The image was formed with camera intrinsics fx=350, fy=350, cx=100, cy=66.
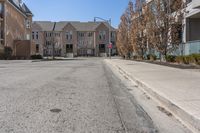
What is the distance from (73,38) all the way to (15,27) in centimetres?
4338

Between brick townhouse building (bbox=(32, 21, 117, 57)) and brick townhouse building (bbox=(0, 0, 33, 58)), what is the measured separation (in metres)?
27.1

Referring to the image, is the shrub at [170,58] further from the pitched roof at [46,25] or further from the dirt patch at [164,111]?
the pitched roof at [46,25]

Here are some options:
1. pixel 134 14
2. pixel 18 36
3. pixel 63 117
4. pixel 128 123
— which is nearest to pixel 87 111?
pixel 63 117

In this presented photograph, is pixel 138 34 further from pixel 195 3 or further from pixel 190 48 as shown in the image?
pixel 190 48

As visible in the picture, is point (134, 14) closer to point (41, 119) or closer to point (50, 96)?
point (50, 96)

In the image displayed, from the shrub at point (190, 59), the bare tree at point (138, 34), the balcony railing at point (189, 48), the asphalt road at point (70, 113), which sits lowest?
the asphalt road at point (70, 113)

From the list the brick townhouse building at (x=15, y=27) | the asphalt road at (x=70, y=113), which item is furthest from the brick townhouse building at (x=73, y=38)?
the asphalt road at (x=70, y=113)

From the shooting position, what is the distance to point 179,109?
8469mm

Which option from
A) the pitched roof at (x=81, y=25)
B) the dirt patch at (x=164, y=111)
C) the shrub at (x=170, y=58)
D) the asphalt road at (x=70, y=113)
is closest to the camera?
the asphalt road at (x=70, y=113)

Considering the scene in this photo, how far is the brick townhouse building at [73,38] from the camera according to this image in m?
113

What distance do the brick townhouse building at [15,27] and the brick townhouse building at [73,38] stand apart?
89.0ft

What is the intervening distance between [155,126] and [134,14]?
4606cm

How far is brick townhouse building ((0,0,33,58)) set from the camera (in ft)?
204

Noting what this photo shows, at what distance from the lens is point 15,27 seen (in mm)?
71500
